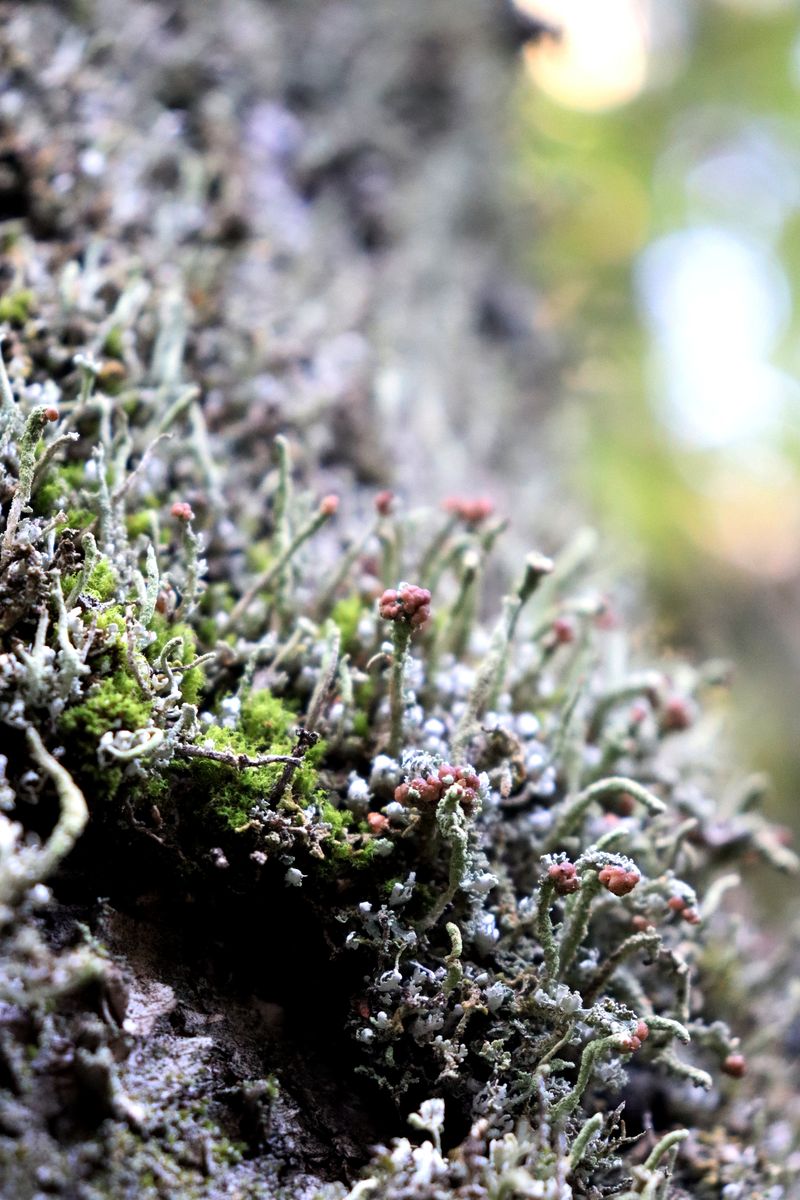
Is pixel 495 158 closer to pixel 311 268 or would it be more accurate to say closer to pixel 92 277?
pixel 311 268

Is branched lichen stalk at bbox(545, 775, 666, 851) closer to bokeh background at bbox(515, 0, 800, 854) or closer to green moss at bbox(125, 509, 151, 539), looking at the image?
green moss at bbox(125, 509, 151, 539)

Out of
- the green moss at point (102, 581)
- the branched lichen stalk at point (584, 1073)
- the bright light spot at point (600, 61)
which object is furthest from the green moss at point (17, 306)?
the bright light spot at point (600, 61)

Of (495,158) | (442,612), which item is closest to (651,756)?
(442,612)

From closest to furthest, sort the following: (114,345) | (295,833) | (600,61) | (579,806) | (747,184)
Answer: (295,833) < (579,806) < (114,345) < (600,61) < (747,184)

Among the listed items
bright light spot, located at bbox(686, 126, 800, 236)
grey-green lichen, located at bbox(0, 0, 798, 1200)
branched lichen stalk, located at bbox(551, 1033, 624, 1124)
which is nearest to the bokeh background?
bright light spot, located at bbox(686, 126, 800, 236)

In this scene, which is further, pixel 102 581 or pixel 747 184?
pixel 747 184

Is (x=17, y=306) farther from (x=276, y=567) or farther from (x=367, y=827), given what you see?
(x=367, y=827)

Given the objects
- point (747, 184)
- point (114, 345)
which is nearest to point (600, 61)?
point (747, 184)
